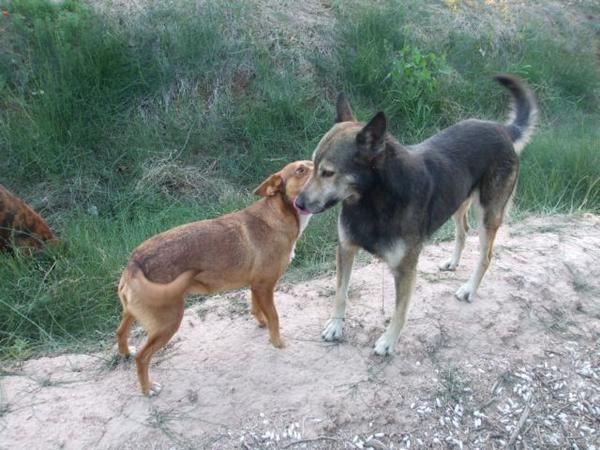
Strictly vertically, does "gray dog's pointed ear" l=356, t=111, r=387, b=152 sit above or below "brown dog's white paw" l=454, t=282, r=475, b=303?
above

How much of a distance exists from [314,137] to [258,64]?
142cm

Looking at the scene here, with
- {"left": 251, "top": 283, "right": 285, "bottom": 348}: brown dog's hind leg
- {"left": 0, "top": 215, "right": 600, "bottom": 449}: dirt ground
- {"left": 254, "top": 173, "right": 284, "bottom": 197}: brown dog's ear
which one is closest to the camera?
{"left": 0, "top": 215, "right": 600, "bottom": 449}: dirt ground

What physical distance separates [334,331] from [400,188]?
1199 millimetres

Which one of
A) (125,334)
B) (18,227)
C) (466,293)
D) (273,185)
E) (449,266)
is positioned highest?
(273,185)

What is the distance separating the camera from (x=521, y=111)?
475 cm

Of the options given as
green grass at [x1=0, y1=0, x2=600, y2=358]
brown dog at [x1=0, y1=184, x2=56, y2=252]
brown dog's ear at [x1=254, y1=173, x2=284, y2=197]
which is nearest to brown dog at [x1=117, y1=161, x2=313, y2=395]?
brown dog's ear at [x1=254, y1=173, x2=284, y2=197]

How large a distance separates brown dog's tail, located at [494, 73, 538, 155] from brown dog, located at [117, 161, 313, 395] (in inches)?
78.0

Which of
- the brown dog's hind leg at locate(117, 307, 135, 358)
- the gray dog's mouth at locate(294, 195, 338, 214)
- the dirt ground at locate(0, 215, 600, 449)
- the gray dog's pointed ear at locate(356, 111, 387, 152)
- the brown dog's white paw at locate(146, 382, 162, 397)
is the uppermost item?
the gray dog's pointed ear at locate(356, 111, 387, 152)

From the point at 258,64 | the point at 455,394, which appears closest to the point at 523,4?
the point at 258,64

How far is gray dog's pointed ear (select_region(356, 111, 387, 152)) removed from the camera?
3.23 meters

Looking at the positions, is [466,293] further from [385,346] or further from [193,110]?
[193,110]

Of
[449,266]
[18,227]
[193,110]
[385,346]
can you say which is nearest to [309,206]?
[385,346]

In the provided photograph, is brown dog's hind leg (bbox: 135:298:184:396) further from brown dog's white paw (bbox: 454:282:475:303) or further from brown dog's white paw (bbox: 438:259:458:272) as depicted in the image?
brown dog's white paw (bbox: 438:259:458:272)

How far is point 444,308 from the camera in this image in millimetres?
4379
